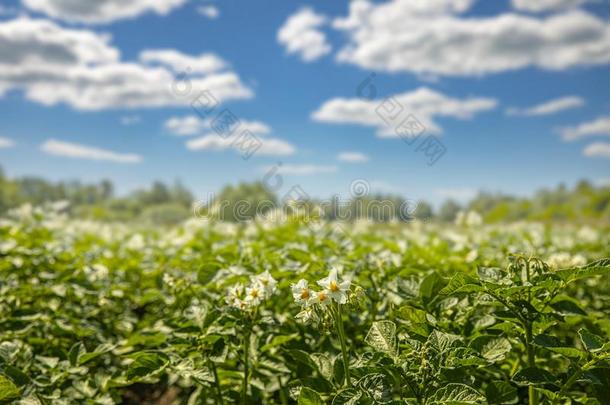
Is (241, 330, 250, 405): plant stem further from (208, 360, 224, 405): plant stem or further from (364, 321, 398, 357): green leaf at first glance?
(364, 321, 398, 357): green leaf

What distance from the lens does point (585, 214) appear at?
3650 cm

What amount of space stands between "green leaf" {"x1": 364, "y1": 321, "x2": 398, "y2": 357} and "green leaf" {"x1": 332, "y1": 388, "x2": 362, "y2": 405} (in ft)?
0.71

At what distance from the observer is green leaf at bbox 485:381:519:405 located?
1.61 metres

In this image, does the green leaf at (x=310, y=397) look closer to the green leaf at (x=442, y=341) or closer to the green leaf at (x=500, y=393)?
the green leaf at (x=442, y=341)

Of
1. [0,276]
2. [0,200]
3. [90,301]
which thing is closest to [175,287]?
[90,301]

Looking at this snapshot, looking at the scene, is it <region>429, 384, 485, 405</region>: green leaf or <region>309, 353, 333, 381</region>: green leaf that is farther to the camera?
<region>309, 353, 333, 381</region>: green leaf

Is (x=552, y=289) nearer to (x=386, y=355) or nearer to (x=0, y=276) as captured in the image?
(x=386, y=355)

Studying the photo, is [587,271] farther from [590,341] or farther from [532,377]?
[532,377]

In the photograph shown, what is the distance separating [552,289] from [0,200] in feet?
224

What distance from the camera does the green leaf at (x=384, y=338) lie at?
156cm

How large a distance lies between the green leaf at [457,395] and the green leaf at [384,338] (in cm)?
21

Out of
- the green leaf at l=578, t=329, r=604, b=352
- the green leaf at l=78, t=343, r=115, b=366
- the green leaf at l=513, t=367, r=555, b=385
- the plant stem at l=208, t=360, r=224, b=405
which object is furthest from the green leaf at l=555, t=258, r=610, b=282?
the green leaf at l=78, t=343, r=115, b=366

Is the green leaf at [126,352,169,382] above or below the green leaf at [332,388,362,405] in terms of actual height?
below

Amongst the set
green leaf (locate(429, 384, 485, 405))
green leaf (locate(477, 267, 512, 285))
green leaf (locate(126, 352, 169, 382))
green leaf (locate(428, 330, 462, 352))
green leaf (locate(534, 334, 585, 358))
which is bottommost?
green leaf (locate(126, 352, 169, 382))
